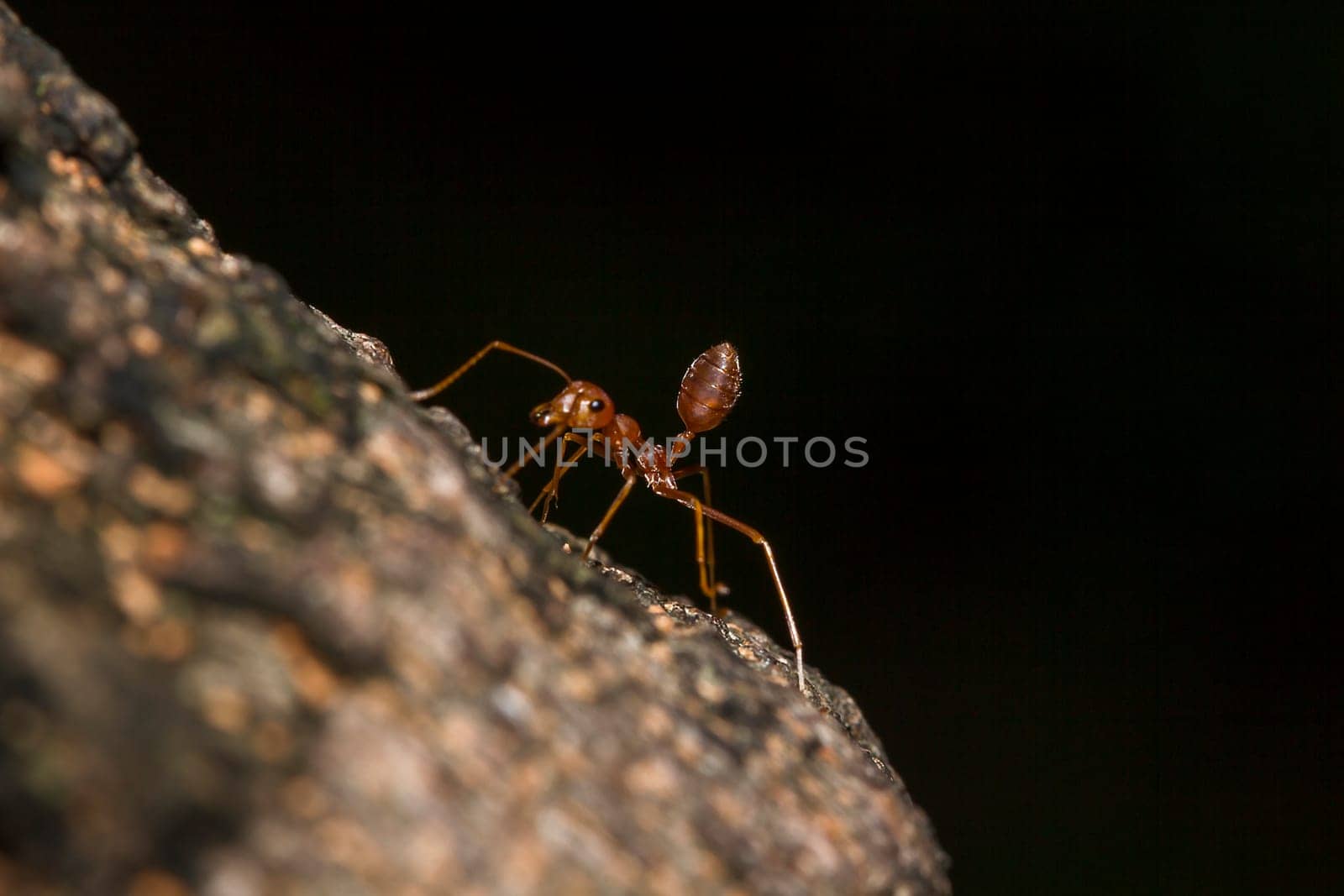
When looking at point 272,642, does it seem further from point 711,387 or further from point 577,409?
point 711,387

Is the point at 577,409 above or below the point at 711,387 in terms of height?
below

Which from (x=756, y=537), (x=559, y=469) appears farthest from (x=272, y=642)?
(x=756, y=537)

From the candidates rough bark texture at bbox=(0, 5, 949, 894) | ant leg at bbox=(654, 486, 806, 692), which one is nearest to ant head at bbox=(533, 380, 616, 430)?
ant leg at bbox=(654, 486, 806, 692)

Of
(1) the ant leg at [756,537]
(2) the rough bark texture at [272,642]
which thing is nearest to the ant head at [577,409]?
(1) the ant leg at [756,537]

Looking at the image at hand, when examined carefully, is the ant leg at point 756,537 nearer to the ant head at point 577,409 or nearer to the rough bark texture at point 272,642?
the ant head at point 577,409

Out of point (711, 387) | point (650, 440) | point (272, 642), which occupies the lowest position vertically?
point (272, 642)
